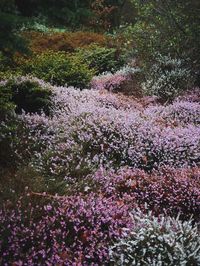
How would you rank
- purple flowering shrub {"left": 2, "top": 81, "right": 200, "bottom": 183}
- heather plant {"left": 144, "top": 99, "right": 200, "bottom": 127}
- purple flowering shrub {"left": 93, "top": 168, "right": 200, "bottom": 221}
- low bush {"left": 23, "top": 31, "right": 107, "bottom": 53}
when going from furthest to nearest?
low bush {"left": 23, "top": 31, "right": 107, "bottom": 53} < heather plant {"left": 144, "top": 99, "right": 200, "bottom": 127} < purple flowering shrub {"left": 2, "top": 81, "right": 200, "bottom": 183} < purple flowering shrub {"left": 93, "top": 168, "right": 200, "bottom": 221}

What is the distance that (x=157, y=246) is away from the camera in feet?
13.5

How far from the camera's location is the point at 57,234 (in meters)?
4.39

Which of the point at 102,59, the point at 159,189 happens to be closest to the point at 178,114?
the point at 159,189

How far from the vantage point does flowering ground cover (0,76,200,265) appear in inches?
166

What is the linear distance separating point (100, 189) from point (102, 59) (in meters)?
10.2

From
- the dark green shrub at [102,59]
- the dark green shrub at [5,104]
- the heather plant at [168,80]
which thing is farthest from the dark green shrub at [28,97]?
the dark green shrub at [102,59]

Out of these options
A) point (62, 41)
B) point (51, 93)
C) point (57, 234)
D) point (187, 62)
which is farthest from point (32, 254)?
point (62, 41)

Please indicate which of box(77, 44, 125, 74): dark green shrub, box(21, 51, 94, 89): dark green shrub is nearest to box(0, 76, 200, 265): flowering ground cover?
box(21, 51, 94, 89): dark green shrub

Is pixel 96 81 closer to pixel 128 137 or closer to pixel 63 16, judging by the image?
pixel 128 137

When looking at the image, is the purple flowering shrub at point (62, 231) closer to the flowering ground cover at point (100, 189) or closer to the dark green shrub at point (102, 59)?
the flowering ground cover at point (100, 189)

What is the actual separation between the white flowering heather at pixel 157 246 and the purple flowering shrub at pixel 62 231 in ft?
0.57

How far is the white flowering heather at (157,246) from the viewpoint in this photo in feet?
13.3

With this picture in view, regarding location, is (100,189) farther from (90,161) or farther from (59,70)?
(59,70)

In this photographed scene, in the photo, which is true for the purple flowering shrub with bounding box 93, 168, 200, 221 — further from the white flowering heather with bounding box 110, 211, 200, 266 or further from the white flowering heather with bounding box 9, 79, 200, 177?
the white flowering heather with bounding box 110, 211, 200, 266
